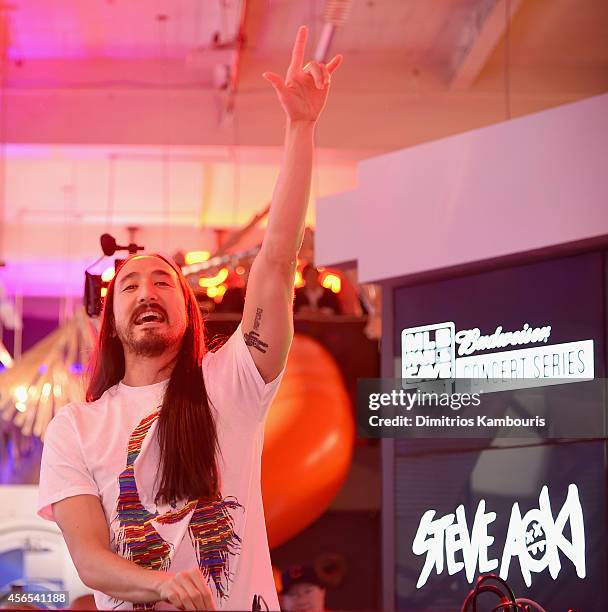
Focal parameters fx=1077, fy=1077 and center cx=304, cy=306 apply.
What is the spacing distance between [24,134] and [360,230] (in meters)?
2.50

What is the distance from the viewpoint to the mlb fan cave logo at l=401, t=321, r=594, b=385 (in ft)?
13.8

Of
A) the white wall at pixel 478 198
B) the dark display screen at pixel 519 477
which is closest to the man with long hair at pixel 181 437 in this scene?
the dark display screen at pixel 519 477

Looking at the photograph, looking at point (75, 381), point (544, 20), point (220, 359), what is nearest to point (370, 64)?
point (544, 20)

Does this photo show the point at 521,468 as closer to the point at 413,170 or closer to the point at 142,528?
the point at 413,170

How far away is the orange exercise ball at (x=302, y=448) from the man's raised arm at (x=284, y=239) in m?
4.22

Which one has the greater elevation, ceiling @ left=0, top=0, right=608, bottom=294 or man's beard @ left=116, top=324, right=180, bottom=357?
ceiling @ left=0, top=0, right=608, bottom=294

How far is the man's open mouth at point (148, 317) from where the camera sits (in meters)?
2.03

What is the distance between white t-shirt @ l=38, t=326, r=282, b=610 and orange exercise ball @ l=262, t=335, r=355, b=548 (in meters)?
4.17

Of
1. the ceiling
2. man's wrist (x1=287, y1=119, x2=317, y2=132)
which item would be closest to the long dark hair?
man's wrist (x1=287, y1=119, x2=317, y2=132)

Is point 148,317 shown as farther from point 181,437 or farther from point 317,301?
point 317,301

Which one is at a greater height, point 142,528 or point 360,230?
point 360,230

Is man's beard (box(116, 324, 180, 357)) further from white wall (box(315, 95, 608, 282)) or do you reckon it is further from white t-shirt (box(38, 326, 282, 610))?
white wall (box(315, 95, 608, 282))

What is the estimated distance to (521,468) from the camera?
14.9 ft

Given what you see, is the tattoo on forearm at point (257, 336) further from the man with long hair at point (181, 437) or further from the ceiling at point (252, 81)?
the ceiling at point (252, 81)
